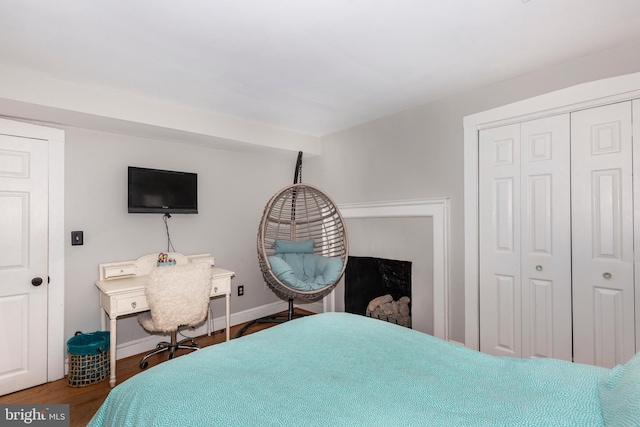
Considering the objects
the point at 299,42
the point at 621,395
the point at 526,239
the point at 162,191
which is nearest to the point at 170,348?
the point at 162,191

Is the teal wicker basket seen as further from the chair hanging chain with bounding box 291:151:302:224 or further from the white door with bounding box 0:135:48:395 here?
the chair hanging chain with bounding box 291:151:302:224

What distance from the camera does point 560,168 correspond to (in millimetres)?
2377

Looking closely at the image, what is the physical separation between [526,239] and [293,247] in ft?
7.33

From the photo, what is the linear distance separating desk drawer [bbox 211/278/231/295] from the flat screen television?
0.83m

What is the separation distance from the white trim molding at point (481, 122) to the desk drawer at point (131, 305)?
9.00ft

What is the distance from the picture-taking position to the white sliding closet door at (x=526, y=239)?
2379 millimetres

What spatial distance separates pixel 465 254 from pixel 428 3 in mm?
2000

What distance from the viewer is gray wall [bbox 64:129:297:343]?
9.23 ft

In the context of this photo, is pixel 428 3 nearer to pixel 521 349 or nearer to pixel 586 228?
pixel 586 228

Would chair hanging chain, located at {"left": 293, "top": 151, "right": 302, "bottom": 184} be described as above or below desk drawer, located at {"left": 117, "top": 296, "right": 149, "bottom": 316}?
above

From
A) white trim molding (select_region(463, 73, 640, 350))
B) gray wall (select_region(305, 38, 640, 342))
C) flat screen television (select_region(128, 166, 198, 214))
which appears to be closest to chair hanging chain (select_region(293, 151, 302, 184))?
gray wall (select_region(305, 38, 640, 342))

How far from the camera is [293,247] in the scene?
11.9 ft

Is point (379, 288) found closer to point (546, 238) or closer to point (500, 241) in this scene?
point (500, 241)

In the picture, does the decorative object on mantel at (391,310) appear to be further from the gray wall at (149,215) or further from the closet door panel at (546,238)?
the gray wall at (149,215)
